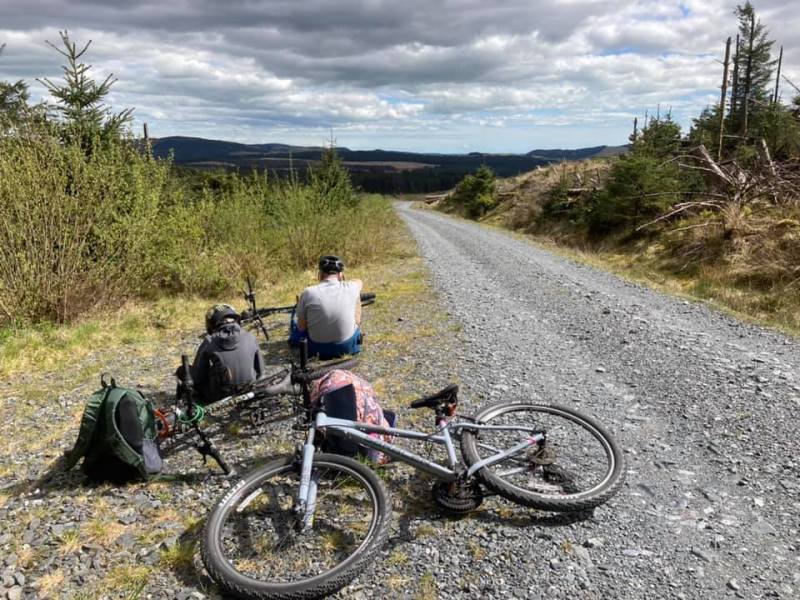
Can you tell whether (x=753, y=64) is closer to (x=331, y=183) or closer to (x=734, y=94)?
(x=734, y=94)

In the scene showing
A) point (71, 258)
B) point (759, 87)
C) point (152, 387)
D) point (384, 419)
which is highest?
point (759, 87)

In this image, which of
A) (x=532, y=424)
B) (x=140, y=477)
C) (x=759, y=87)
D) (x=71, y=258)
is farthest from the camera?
(x=759, y=87)

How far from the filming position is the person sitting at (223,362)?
14.9 ft

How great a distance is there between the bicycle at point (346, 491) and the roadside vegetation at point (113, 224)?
631 cm

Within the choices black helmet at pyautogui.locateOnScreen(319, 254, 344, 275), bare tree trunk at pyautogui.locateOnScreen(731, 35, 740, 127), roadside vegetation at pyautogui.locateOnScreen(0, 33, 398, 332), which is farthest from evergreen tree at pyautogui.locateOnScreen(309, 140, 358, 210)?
bare tree trunk at pyautogui.locateOnScreen(731, 35, 740, 127)

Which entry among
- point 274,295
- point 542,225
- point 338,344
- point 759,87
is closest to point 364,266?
point 274,295

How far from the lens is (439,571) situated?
307cm

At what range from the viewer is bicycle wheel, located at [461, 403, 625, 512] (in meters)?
3.41

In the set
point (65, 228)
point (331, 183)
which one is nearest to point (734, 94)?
point (331, 183)

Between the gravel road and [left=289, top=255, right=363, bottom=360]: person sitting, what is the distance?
1516 mm

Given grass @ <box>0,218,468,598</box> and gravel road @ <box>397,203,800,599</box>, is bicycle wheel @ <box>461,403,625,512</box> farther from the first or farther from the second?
grass @ <box>0,218,468,598</box>

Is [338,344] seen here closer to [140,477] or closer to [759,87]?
[140,477]

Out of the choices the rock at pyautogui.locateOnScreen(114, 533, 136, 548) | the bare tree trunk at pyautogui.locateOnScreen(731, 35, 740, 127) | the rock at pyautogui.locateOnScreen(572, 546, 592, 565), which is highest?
the bare tree trunk at pyautogui.locateOnScreen(731, 35, 740, 127)

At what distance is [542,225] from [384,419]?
2909cm
